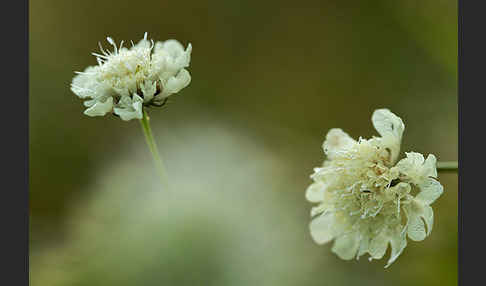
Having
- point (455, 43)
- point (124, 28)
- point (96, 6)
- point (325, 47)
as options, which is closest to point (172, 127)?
point (124, 28)

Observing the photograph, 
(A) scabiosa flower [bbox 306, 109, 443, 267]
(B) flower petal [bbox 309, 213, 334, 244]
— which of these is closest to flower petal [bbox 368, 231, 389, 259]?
(A) scabiosa flower [bbox 306, 109, 443, 267]

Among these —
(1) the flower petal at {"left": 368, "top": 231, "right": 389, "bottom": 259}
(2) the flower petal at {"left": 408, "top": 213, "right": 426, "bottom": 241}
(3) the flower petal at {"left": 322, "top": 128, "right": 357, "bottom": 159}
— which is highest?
(3) the flower petal at {"left": 322, "top": 128, "right": 357, "bottom": 159}

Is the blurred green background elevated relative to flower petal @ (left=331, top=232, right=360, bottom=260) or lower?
elevated

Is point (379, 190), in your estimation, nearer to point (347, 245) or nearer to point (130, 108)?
point (347, 245)

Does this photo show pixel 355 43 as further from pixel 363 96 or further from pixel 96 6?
pixel 96 6

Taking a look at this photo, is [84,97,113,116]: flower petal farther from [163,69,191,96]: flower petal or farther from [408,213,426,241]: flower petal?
[408,213,426,241]: flower petal

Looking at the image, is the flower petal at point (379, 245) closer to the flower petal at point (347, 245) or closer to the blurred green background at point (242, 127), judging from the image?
the flower petal at point (347, 245)
